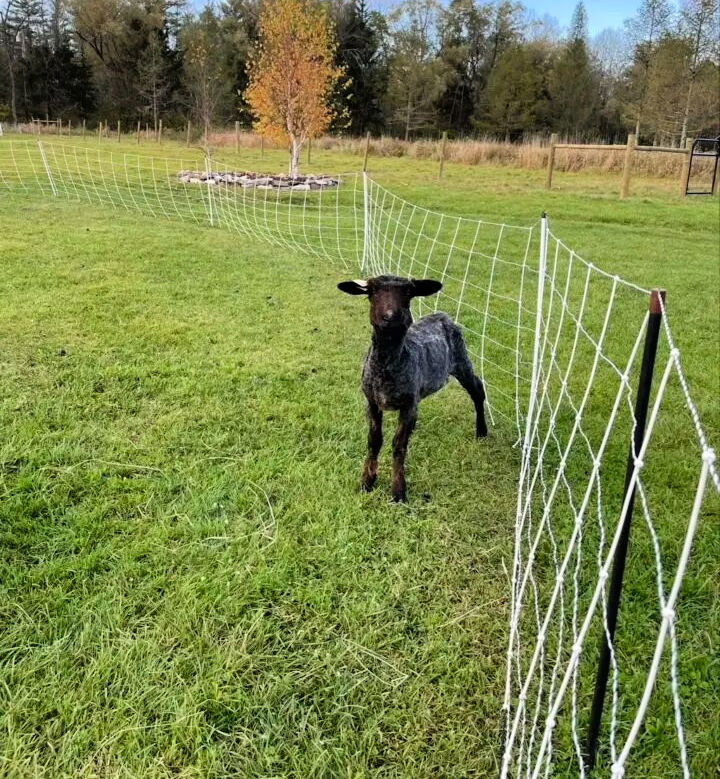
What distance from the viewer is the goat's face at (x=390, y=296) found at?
302 cm

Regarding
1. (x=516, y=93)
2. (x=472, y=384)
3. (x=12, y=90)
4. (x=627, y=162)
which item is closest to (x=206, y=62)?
(x=12, y=90)

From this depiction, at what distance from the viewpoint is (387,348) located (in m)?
3.27

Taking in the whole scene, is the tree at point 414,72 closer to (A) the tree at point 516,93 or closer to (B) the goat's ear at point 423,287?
(A) the tree at point 516,93

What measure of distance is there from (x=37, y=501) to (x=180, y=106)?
155 feet

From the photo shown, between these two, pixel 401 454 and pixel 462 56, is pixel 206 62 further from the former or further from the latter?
pixel 401 454

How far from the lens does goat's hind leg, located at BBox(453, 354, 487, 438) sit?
411cm

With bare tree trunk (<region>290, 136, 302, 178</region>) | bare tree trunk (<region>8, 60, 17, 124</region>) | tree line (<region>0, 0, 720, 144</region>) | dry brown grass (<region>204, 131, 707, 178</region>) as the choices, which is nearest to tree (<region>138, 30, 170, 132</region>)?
tree line (<region>0, 0, 720, 144</region>)

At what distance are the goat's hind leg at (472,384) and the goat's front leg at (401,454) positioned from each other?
2.48 feet

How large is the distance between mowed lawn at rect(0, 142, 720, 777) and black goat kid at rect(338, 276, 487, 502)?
0.30 meters

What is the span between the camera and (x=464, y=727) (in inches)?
86.4

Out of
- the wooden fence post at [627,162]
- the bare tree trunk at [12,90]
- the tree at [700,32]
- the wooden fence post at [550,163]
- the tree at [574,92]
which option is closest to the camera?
the wooden fence post at [627,162]

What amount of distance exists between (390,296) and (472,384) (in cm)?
134

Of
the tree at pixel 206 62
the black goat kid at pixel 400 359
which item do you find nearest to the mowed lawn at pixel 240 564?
the black goat kid at pixel 400 359

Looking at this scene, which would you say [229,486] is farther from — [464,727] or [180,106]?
[180,106]
